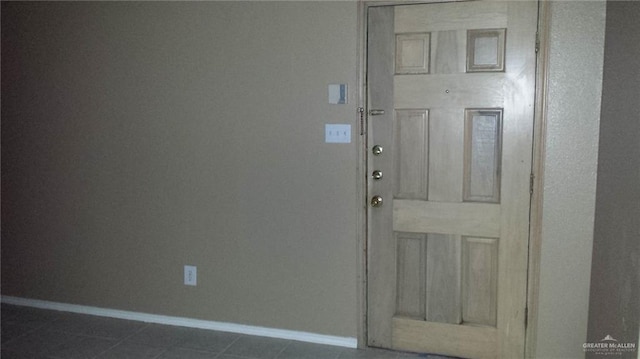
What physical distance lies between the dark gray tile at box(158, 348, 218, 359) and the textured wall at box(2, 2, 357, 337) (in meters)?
0.32

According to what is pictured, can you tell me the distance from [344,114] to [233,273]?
3.87 feet

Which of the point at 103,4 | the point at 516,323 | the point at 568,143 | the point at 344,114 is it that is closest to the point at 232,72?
the point at 344,114

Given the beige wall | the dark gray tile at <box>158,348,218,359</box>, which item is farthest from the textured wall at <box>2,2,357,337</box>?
the dark gray tile at <box>158,348,218,359</box>

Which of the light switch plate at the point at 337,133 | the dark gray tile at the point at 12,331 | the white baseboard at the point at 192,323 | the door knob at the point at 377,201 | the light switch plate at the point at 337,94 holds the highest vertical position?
the light switch plate at the point at 337,94

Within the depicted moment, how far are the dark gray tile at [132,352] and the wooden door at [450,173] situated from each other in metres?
1.26

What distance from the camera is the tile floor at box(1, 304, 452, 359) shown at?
2.77 meters

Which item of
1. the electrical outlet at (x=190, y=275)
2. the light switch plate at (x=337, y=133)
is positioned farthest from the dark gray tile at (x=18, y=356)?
the light switch plate at (x=337, y=133)

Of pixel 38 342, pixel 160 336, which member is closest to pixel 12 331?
pixel 38 342

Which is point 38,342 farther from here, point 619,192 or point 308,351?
point 619,192

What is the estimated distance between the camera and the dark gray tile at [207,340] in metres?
2.88

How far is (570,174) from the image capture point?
2.48 m

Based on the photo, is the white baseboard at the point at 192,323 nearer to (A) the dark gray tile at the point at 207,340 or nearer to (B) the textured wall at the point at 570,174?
(A) the dark gray tile at the point at 207,340

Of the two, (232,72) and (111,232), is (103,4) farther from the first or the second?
(111,232)

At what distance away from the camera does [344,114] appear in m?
2.79
